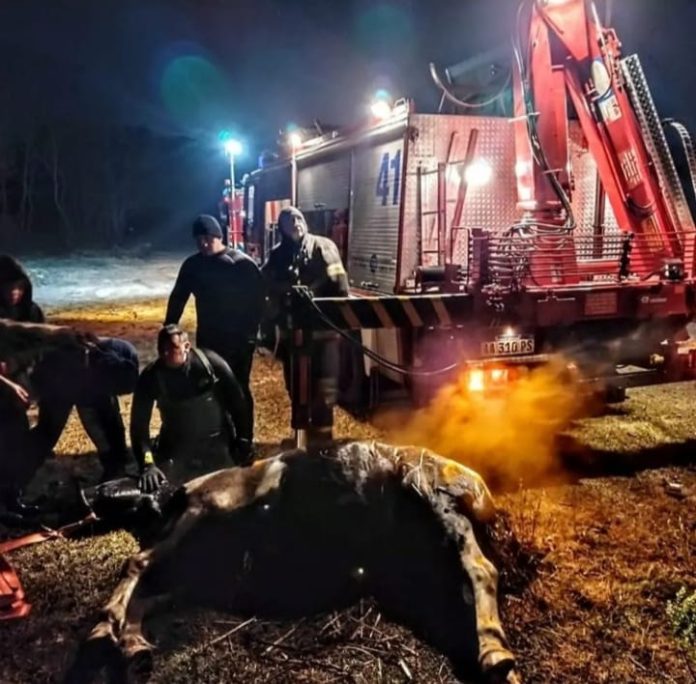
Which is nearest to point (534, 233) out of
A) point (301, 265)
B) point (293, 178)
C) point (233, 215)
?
point (301, 265)

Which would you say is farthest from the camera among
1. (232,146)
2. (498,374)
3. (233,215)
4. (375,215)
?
(232,146)

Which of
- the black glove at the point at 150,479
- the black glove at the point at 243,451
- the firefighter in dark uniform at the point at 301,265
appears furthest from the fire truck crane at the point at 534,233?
the black glove at the point at 150,479

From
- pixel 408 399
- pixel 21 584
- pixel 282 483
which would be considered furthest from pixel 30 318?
pixel 408 399

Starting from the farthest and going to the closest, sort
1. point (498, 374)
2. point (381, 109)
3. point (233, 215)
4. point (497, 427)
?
point (233, 215)
point (381, 109)
point (497, 427)
point (498, 374)

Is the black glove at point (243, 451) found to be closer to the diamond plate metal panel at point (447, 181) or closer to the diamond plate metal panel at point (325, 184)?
the diamond plate metal panel at point (447, 181)

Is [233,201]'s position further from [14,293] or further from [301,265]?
[14,293]

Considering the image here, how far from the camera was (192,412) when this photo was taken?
4832mm

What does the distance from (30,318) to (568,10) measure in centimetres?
501

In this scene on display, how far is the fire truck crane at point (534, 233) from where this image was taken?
526 cm

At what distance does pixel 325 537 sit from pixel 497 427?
305cm

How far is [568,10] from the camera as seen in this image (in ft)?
20.3

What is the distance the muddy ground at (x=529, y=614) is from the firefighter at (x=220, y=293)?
1430 mm

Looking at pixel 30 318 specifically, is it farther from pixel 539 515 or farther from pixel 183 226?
pixel 183 226

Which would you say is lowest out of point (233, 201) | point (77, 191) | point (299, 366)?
point (299, 366)
